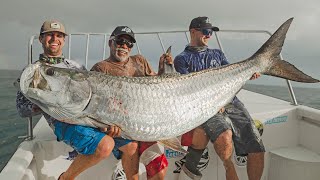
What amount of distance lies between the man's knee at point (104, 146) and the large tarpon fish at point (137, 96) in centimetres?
17

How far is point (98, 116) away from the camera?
2.19m

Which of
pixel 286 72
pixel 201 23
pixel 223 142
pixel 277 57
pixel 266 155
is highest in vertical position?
pixel 201 23

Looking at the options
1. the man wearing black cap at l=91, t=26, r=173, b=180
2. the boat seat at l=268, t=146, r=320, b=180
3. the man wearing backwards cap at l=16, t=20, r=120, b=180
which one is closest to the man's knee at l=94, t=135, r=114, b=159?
the man wearing backwards cap at l=16, t=20, r=120, b=180

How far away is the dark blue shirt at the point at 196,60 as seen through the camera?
3.36 m

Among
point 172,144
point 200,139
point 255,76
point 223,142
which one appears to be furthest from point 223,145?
point 255,76

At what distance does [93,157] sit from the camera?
2.38m

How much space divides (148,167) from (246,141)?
1083mm

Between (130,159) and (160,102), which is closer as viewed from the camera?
(160,102)

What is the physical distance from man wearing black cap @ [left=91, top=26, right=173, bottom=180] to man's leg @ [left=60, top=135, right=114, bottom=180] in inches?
7.1

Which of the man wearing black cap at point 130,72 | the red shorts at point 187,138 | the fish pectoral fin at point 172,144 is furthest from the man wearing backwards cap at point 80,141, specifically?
the red shorts at point 187,138

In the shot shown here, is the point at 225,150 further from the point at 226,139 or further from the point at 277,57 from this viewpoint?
the point at 277,57

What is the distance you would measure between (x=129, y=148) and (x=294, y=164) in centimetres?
198

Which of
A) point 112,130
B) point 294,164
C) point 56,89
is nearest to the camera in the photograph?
point 56,89

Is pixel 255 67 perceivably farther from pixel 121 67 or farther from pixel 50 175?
pixel 50 175
